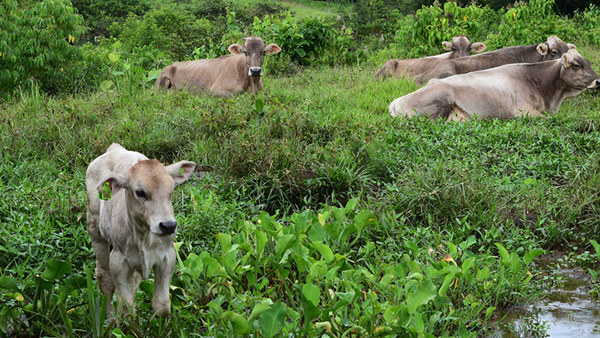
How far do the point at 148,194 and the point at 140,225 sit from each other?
0.22 meters

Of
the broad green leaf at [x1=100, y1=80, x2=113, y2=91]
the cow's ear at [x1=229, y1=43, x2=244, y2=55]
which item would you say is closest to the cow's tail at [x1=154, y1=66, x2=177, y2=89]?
the cow's ear at [x1=229, y1=43, x2=244, y2=55]

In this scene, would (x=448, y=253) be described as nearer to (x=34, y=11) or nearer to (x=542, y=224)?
(x=542, y=224)

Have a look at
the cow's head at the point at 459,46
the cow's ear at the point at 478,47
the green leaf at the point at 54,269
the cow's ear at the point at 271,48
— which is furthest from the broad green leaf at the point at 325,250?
the cow's ear at the point at 478,47

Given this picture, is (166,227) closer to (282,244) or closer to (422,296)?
(282,244)

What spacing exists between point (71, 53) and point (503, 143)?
19.7 feet

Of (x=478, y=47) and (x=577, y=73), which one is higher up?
(x=577, y=73)

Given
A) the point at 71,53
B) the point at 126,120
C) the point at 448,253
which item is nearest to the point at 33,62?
the point at 71,53

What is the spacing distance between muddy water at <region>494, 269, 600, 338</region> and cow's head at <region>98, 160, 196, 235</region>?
2.15m

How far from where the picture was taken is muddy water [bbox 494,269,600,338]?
13.0 feet

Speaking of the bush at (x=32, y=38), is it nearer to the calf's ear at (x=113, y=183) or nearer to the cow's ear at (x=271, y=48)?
the cow's ear at (x=271, y=48)

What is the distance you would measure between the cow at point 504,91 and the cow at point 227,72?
2351 mm

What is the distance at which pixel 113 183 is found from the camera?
3.41 meters

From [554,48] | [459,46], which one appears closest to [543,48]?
[554,48]

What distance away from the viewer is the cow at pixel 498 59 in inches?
400
